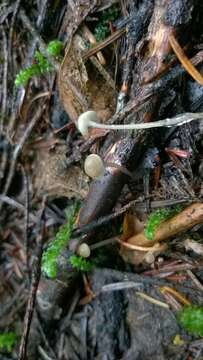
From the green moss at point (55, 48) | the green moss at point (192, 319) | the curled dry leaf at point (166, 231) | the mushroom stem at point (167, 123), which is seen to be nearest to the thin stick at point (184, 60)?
the mushroom stem at point (167, 123)

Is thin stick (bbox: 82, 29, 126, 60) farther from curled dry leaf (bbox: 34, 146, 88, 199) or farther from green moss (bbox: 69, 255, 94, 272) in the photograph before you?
green moss (bbox: 69, 255, 94, 272)

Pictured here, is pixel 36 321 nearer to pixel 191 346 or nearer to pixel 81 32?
pixel 191 346

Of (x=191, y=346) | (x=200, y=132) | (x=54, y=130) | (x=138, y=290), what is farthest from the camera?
(x=54, y=130)

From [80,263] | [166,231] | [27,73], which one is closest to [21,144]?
[27,73]

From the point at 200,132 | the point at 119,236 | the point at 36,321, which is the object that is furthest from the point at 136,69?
the point at 36,321

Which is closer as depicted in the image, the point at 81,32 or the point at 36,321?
the point at 81,32

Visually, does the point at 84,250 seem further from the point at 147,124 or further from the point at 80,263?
the point at 147,124

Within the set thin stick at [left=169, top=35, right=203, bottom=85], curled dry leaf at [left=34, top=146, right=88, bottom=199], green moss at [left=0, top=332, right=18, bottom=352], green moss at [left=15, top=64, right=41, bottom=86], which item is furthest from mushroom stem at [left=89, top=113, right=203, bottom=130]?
green moss at [left=0, top=332, right=18, bottom=352]
